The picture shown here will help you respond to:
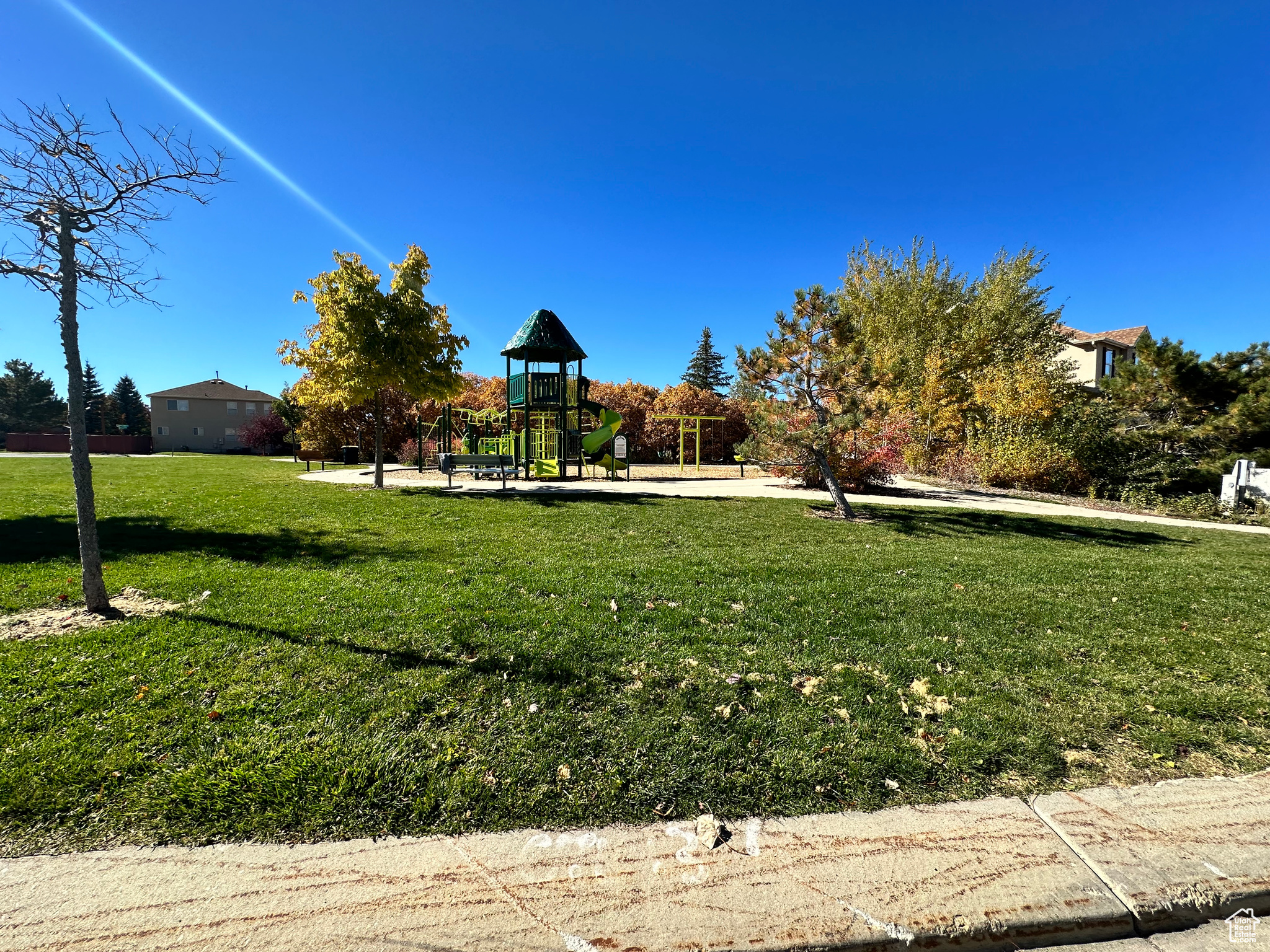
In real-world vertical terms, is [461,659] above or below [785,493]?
below

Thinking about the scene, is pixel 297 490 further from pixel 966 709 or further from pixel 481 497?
pixel 966 709

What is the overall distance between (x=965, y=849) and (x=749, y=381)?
30.6 feet

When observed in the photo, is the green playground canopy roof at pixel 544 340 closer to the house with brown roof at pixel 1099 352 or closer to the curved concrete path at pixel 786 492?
the curved concrete path at pixel 786 492

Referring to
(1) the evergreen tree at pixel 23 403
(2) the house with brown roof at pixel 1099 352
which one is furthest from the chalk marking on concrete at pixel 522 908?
(1) the evergreen tree at pixel 23 403

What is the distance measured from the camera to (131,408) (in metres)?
59.9

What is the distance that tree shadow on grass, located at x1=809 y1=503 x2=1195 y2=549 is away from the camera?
27.3 ft

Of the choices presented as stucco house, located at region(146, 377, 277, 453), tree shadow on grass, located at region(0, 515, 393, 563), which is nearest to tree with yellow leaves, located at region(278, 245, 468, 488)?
tree shadow on grass, located at region(0, 515, 393, 563)

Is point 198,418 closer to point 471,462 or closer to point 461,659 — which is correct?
point 471,462

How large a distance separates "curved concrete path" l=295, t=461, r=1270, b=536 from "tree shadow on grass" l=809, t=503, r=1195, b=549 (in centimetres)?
93

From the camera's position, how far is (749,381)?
10648 mm

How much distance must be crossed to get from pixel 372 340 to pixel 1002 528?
45.2 feet

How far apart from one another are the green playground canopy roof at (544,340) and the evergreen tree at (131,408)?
6556cm

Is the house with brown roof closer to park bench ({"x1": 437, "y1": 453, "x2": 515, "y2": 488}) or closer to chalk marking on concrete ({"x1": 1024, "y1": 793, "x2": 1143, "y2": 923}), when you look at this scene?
park bench ({"x1": 437, "y1": 453, "x2": 515, "y2": 488})

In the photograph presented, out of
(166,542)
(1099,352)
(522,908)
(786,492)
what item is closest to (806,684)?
(522,908)
